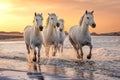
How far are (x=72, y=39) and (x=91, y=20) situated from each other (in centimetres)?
383

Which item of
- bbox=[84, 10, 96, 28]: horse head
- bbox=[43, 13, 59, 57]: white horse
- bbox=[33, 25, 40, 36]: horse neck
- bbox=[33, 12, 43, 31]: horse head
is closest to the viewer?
bbox=[33, 12, 43, 31]: horse head

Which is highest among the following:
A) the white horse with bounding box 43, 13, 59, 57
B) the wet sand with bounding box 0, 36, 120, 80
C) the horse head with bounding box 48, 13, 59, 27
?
the horse head with bounding box 48, 13, 59, 27

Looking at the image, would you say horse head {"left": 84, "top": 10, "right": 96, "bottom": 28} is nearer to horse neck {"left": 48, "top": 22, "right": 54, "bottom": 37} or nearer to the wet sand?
the wet sand

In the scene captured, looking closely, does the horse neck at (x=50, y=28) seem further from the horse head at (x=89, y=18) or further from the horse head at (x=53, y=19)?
the horse head at (x=89, y=18)

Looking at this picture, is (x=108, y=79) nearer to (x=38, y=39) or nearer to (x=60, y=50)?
(x=38, y=39)

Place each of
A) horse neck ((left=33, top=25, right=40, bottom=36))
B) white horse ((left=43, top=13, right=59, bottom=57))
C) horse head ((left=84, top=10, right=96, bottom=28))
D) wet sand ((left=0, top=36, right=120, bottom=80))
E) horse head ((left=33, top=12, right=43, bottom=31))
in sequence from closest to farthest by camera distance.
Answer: wet sand ((left=0, top=36, right=120, bottom=80)) < horse head ((left=33, top=12, right=43, bottom=31)) < horse head ((left=84, top=10, right=96, bottom=28)) < horse neck ((left=33, top=25, right=40, bottom=36)) < white horse ((left=43, top=13, right=59, bottom=57))

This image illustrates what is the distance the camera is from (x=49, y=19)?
19.8 meters

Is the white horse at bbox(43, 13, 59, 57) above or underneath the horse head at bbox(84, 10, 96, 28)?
underneath

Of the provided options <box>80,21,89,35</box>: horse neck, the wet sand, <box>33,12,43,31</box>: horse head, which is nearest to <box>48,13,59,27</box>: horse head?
the wet sand

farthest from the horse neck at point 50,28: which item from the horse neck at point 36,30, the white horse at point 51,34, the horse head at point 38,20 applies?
the horse head at point 38,20

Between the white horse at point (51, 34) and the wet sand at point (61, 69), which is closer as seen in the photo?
the wet sand at point (61, 69)

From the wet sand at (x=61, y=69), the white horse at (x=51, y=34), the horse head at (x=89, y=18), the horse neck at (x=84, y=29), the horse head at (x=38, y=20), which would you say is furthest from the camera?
the white horse at (x=51, y=34)

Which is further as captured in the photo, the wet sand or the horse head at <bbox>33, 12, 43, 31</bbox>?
the horse head at <bbox>33, 12, 43, 31</bbox>

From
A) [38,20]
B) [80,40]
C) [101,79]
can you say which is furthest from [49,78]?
[80,40]
